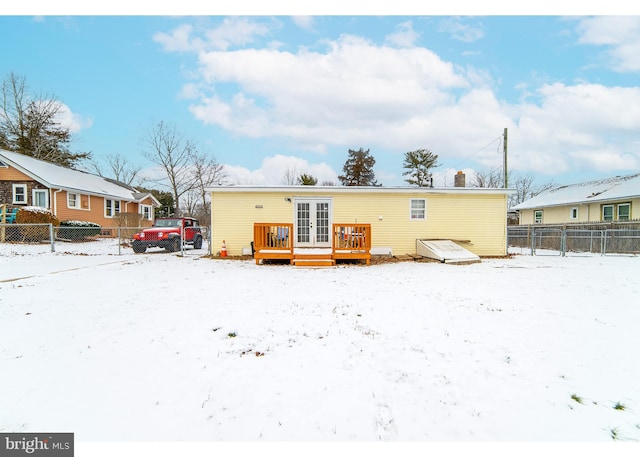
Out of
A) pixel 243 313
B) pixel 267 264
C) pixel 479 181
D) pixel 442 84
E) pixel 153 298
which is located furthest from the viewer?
pixel 479 181

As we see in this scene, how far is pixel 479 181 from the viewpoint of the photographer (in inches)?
1409

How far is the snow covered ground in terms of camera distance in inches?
82.8

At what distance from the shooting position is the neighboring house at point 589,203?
53.1ft

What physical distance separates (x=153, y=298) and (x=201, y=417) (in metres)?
3.68

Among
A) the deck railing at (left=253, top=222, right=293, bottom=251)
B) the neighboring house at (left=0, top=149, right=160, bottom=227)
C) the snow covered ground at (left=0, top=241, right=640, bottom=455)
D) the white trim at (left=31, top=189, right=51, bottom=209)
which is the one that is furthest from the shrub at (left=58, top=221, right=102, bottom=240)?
the snow covered ground at (left=0, top=241, right=640, bottom=455)

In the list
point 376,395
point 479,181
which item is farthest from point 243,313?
point 479,181

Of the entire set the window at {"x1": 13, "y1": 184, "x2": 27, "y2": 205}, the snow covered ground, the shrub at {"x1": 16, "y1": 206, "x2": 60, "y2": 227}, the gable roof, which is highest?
the gable roof

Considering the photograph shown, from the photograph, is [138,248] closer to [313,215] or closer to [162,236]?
[162,236]

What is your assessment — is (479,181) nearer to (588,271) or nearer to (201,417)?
(588,271)

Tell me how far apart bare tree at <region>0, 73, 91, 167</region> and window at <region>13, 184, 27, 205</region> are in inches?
452

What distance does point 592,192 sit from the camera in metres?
18.7

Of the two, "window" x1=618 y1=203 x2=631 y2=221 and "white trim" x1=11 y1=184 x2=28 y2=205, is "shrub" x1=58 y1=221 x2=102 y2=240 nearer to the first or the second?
"white trim" x1=11 y1=184 x2=28 y2=205

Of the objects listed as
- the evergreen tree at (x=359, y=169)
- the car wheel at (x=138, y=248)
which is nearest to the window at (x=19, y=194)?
the car wheel at (x=138, y=248)

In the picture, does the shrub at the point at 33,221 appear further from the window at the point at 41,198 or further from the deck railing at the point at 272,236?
the deck railing at the point at 272,236
